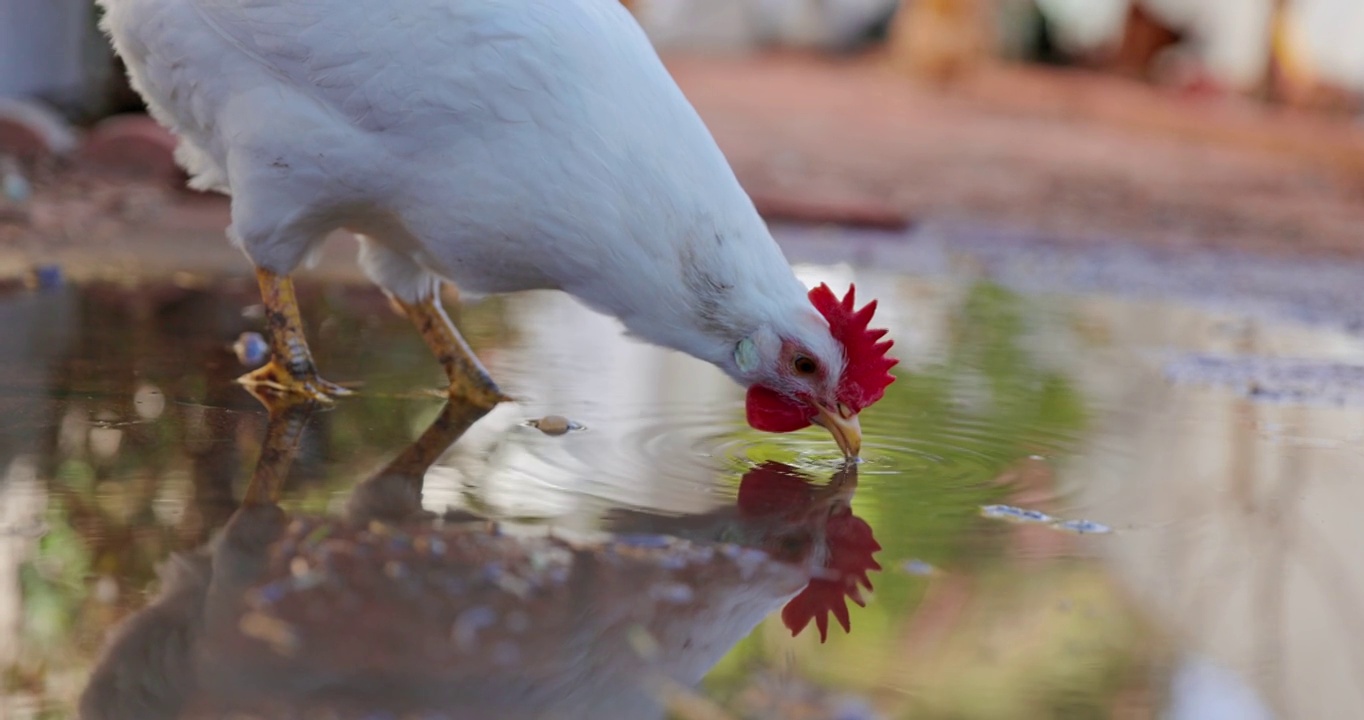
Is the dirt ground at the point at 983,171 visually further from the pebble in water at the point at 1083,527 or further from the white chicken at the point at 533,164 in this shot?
the pebble in water at the point at 1083,527

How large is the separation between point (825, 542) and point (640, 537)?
37 cm

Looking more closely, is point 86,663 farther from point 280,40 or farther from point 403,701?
point 280,40

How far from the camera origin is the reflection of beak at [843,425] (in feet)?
11.1

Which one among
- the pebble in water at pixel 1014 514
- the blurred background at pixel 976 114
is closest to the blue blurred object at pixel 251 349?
the blurred background at pixel 976 114

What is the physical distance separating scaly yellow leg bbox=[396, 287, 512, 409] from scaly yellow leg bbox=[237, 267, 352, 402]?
27 cm

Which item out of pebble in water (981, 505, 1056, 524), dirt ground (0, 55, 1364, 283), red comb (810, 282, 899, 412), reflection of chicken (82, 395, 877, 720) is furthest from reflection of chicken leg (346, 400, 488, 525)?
dirt ground (0, 55, 1364, 283)

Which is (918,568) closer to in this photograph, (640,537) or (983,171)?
(640,537)

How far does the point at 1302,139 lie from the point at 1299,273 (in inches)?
298

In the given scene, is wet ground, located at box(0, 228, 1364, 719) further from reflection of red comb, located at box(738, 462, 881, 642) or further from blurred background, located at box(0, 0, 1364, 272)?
blurred background, located at box(0, 0, 1364, 272)

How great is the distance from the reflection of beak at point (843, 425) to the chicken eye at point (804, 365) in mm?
100

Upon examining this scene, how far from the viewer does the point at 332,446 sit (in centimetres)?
333

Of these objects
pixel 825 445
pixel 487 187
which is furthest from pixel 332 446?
pixel 825 445

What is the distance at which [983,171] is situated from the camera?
11172 millimetres

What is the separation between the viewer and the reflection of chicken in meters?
2.08
